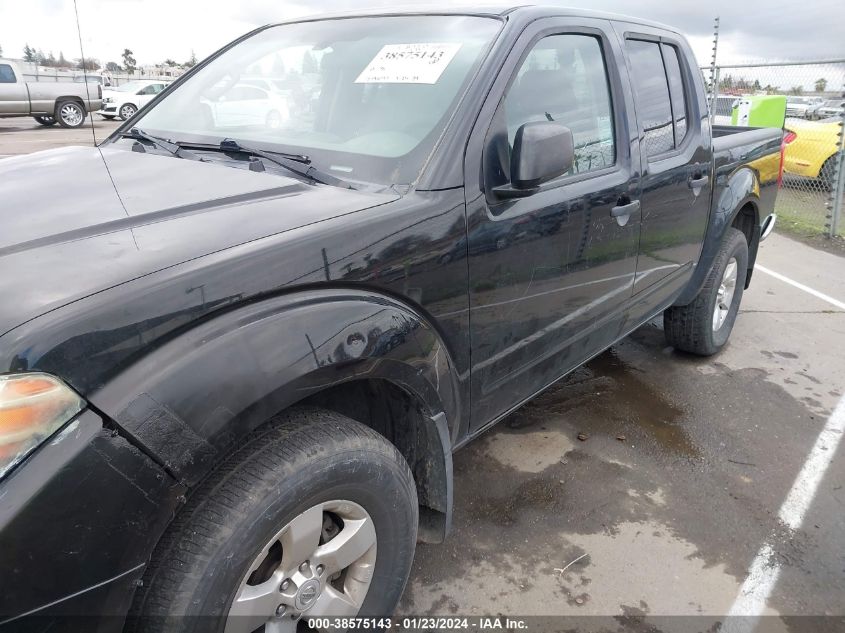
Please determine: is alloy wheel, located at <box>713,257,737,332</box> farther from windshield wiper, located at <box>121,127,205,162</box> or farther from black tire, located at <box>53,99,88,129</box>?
black tire, located at <box>53,99,88,129</box>

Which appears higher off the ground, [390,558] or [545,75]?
[545,75]

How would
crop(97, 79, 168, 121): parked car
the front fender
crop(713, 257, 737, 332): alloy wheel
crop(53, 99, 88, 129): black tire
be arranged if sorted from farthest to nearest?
crop(97, 79, 168, 121): parked car → crop(53, 99, 88, 129): black tire → crop(713, 257, 737, 332): alloy wheel → the front fender

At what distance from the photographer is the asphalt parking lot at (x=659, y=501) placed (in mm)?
2264

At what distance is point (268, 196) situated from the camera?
176cm

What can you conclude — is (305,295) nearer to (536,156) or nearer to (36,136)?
(536,156)

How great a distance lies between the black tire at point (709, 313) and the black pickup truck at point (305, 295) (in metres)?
0.93

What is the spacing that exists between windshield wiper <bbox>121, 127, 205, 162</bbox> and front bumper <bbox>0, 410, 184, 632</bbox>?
4.03ft

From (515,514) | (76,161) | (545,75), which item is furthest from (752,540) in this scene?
(76,161)

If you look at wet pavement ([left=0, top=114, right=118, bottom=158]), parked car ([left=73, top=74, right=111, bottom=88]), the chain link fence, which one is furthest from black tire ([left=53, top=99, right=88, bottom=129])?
the chain link fence

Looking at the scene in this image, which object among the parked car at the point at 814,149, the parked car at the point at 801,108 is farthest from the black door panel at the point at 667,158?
the parked car at the point at 801,108

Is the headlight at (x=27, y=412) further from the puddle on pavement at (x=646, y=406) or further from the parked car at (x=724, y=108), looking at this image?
the parked car at (x=724, y=108)

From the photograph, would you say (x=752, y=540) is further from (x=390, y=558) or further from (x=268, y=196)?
(x=268, y=196)

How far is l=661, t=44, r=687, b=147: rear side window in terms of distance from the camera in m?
3.19

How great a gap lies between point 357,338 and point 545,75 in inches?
53.9
